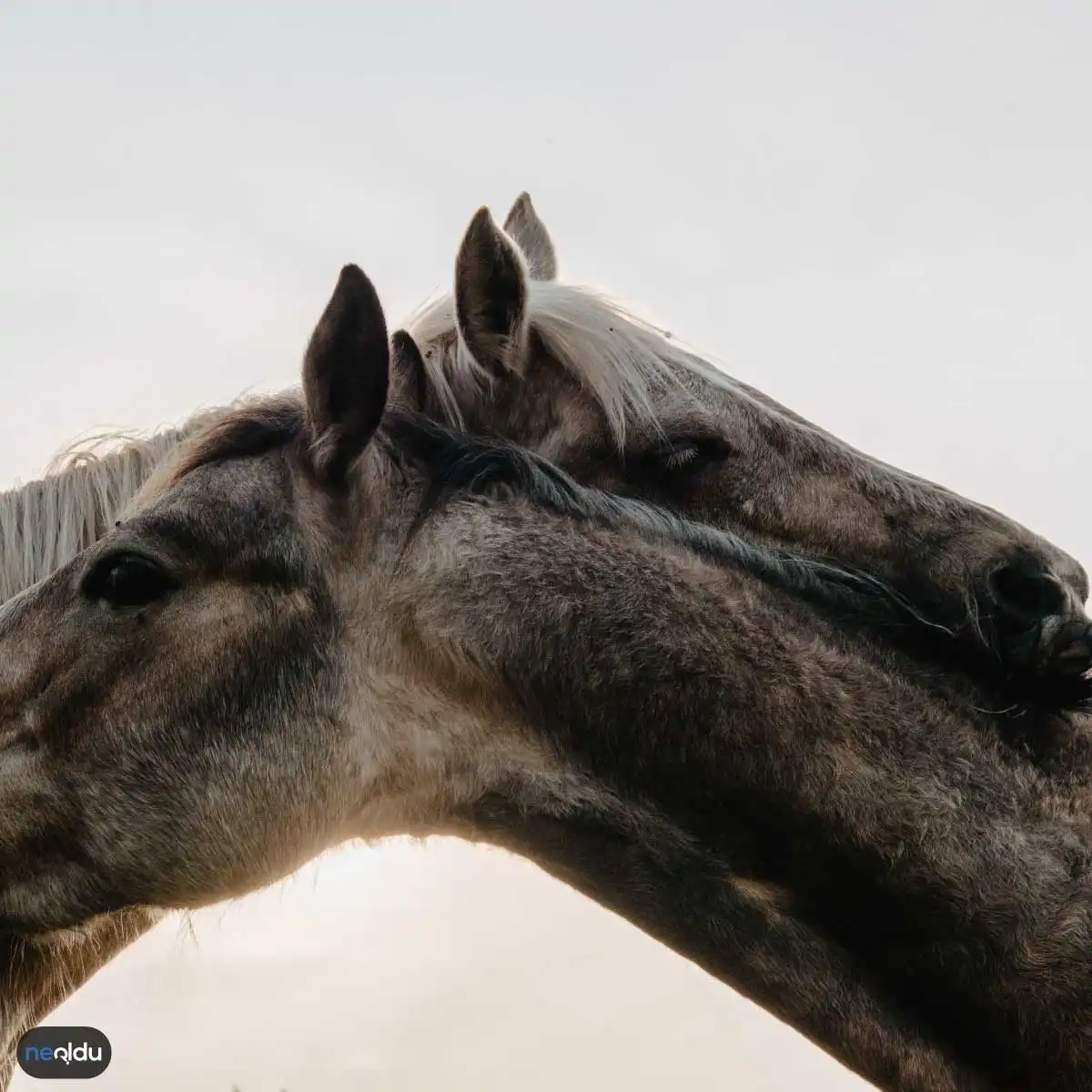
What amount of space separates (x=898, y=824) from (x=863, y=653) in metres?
0.48

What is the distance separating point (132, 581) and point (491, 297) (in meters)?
2.11

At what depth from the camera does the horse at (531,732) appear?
331cm

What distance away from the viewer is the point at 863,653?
11.8 ft

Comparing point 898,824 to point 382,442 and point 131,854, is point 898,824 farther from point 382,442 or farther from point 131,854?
point 131,854

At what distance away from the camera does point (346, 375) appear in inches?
154

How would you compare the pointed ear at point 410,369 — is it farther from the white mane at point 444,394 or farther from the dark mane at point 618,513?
the dark mane at point 618,513

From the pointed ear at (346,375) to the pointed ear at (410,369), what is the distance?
817 millimetres

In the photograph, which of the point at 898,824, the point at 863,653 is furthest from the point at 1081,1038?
the point at 863,653

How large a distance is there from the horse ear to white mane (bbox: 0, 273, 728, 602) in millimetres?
1300

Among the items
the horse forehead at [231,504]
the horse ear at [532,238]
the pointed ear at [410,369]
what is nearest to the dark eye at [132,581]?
the horse forehead at [231,504]

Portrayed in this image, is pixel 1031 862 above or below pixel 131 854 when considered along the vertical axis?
above

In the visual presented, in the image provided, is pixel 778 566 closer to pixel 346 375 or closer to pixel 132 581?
pixel 346 375

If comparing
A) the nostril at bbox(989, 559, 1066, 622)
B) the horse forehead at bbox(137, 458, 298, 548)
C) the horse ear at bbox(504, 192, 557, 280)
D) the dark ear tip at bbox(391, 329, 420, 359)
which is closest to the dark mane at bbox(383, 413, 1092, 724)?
the horse forehead at bbox(137, 458, 298, 548)

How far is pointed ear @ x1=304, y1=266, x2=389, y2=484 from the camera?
386cm
